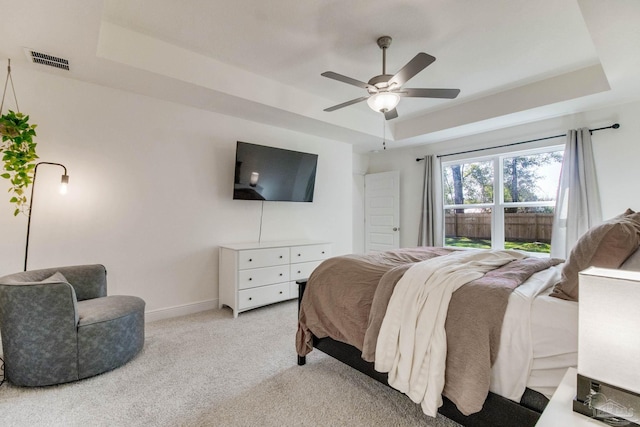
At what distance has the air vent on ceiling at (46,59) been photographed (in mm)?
2395

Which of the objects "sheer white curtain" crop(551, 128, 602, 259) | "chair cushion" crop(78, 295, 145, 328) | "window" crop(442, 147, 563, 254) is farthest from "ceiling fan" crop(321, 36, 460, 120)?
"window" crop(442, 147, 563, 254)

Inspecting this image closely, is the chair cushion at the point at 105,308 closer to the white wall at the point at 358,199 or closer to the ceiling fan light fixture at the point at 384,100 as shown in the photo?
the ceiling fan light fixture at the point at 384,100

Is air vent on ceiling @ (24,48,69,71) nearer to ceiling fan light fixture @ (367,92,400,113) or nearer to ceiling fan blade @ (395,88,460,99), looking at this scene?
ceiling fan light fixture @ (367,92,400,113)

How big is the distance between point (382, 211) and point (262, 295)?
3.07m

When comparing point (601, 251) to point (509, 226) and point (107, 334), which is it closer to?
point (107, 334)

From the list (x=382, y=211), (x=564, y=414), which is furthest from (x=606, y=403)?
(x=382, y=211)

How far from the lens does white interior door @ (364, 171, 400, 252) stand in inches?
217

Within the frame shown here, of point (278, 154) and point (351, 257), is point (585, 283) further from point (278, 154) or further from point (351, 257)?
point (278, 154)

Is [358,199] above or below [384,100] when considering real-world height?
below

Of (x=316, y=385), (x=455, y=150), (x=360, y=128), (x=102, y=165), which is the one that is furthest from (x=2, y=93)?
(x=455, y=150)

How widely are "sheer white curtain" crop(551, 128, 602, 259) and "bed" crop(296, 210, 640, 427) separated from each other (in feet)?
7.68

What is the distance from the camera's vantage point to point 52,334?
6.41 feet

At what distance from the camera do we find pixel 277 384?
2039 millimetres

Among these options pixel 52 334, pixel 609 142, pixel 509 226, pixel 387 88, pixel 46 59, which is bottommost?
pixel 52 334
